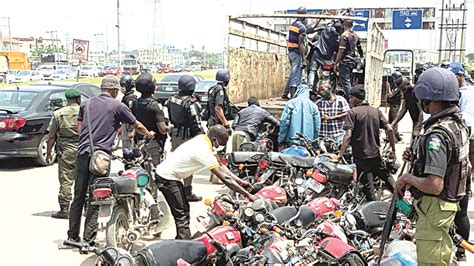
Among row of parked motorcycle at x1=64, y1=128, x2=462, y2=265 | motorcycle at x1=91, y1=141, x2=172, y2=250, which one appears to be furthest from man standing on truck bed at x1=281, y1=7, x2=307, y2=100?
motorcycle at x1=91, y1=141, x2=172, y2=250

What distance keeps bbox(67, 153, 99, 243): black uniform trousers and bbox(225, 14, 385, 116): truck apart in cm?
451

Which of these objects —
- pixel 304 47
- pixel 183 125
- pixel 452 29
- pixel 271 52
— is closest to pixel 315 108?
pixel 183 125

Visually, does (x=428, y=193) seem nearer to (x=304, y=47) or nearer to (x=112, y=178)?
(x=112, y=178)

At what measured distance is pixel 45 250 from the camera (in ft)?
19.5

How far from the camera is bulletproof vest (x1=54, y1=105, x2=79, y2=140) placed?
22.5 ft

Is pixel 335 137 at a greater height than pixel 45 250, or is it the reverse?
pixel 335 137

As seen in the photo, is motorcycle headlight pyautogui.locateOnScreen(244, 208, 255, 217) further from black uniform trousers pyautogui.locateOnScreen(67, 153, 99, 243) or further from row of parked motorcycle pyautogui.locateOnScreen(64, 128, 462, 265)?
black uniform trousers pyautogui.locateOnScreen(67, 153, 99, 243)

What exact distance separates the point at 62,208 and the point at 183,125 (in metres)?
1.93

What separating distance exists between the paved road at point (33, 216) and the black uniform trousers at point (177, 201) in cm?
86

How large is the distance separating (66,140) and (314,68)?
5.39 m

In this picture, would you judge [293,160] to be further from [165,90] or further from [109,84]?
[165,90]

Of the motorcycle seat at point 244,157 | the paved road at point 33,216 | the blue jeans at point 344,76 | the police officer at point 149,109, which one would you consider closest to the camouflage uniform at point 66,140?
the paved road at point 33,216

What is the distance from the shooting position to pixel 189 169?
5305 millimetres

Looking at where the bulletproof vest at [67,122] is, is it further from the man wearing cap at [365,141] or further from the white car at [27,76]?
the white car at [27,76]
